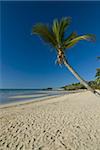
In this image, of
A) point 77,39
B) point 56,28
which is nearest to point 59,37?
point 56,28

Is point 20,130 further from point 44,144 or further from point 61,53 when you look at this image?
point 61,53

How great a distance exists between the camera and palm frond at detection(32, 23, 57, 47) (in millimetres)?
3906

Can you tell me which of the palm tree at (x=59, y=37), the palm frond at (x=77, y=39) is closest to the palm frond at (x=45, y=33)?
the palm tree at (x=59, y=37)

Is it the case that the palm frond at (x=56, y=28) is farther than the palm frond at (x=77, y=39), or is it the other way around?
the palm frond at (x=56, y=28)

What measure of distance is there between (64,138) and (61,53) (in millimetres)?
2696

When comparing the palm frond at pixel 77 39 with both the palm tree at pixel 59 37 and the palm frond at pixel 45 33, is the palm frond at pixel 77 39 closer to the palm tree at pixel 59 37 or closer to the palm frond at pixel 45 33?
the palm tree at pixel 59 37

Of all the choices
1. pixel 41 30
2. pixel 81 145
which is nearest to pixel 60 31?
pixel 41 30

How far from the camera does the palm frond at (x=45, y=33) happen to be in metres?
3.91

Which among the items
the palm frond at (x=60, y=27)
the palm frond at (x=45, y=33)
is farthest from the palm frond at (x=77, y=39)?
the palm frond at (x=45, y=33)

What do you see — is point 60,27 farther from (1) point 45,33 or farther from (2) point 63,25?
(1) point 45,33

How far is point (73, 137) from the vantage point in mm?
5281

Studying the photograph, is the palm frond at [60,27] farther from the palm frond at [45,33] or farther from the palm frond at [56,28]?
the palm frond at [45,33]

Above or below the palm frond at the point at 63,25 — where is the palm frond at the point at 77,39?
below

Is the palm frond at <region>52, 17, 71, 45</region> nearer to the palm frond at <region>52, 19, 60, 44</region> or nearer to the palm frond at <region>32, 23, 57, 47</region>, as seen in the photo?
the palm frond at <region>52, 19, 60, 44</region>
